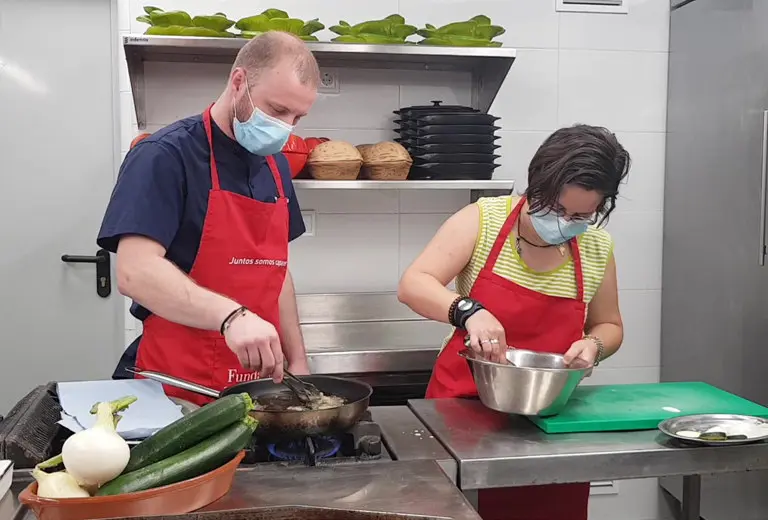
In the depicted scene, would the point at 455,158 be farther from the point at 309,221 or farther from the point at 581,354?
the point at 581,354

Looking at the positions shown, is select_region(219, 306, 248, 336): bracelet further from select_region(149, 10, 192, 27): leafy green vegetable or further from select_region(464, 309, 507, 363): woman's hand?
select_region(149, 10, 192, 27): leafy green vegetable

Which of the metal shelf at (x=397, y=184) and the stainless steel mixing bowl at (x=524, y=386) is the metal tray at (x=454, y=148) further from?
the stainless steel mixing bowl at (x=524, y=386)

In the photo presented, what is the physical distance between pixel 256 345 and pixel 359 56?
1867mm

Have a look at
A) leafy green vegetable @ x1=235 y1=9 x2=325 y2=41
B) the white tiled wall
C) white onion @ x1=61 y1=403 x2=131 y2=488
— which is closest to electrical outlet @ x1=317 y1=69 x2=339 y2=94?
the white tiled wall

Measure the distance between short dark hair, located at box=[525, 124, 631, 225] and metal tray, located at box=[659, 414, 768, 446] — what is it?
1.73ft

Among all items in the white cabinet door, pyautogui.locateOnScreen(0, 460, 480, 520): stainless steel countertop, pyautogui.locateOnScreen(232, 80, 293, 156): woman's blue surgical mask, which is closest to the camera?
pyautogui.locateOnScreen(0, 460, 480, 520): stainless steel countertop

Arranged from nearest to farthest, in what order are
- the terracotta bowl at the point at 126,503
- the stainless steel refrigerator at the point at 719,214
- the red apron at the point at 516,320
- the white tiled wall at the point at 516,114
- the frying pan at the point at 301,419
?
1. the terracotta bowl at the point at 126,503
2. the frying pan at the point at 301,419
3. the red apron at the point at 516,320
4. the stainless steel refrigerator at the point at 719,214
5. the white tiled wall at the point at 516,114

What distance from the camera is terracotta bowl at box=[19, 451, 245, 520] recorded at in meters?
1.13

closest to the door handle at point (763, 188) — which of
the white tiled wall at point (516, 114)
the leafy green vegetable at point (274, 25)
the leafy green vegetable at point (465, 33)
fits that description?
the white tiled wall at point (516, 114)

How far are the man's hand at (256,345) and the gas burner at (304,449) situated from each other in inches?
5.7

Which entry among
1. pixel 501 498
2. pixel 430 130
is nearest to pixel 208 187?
pixel 501 498

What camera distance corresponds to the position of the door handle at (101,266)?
3498mm

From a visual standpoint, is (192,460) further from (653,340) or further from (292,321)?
(653,340)

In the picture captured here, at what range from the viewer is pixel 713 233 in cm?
313
